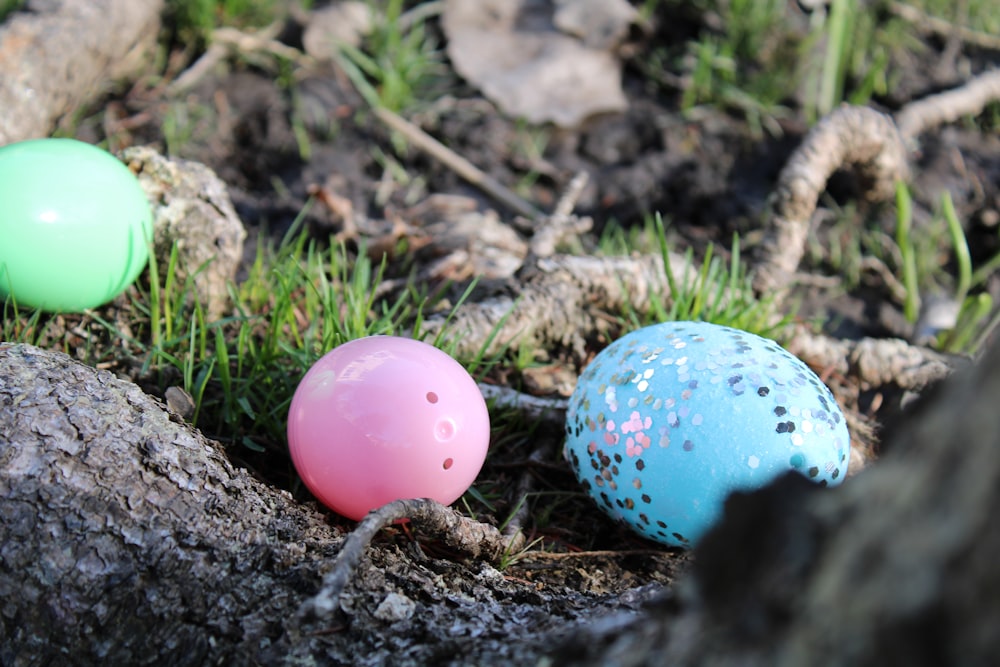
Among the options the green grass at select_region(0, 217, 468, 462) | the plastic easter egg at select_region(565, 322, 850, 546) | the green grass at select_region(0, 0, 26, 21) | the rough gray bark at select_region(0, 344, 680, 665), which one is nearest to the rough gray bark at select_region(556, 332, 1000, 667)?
the rough gray bark at select_region(0, 344, 680, 665)

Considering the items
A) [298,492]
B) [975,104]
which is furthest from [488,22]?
[298,492]

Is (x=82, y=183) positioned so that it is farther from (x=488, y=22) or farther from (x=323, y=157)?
(x=488, y=22)

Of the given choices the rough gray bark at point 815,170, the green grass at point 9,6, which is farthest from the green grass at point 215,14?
the rough gray bark at point 815,170

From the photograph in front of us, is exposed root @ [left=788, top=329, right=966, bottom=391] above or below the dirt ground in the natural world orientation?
below

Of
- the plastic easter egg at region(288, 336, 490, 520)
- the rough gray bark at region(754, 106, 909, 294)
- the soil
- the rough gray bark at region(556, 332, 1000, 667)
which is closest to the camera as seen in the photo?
the rough gray bark at region(556, 332, 1000, 667)

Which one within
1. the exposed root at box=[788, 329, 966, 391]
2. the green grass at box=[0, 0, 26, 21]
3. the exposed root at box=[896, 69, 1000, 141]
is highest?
the green grass at box=[0, 0, 26, 21]

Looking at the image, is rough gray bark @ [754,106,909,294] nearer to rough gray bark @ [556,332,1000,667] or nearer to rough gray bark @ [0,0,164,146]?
rough gray bark @ [556,332,1000,667]

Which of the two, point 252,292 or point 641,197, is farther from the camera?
point 641,197

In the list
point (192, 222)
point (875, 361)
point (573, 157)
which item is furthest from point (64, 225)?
point (875, 361)
